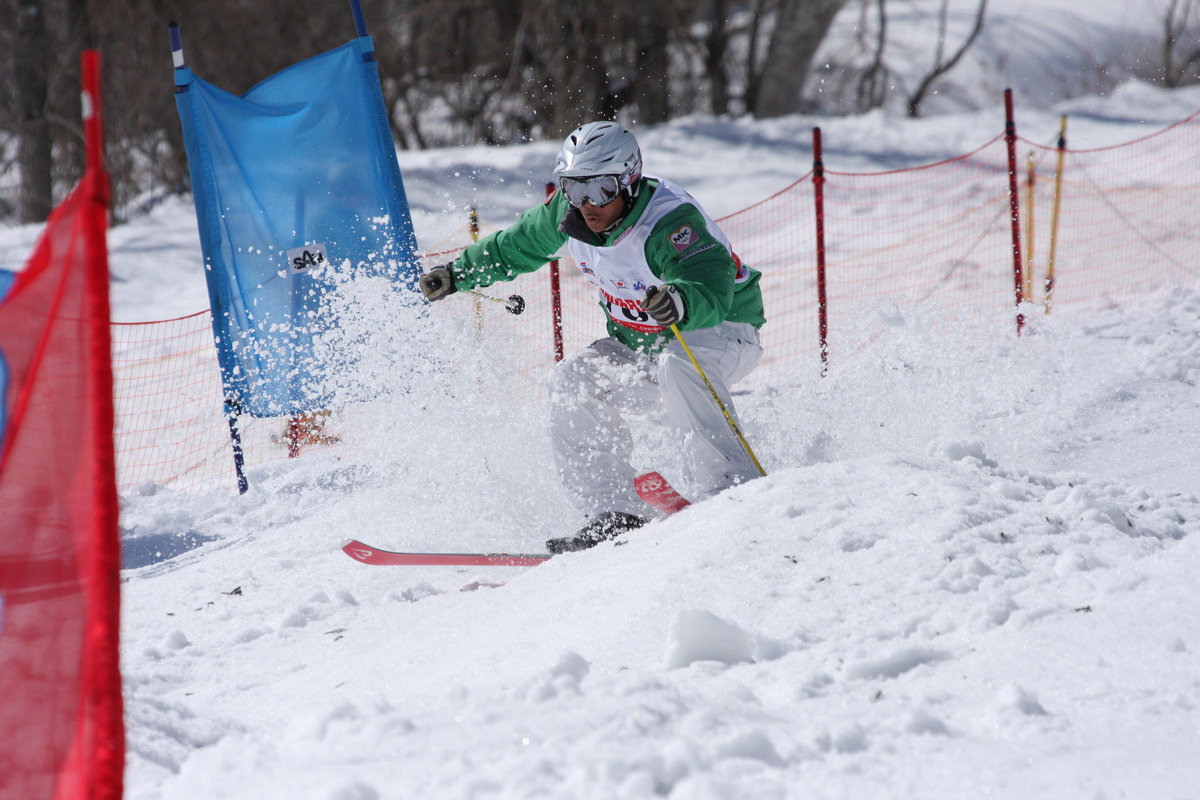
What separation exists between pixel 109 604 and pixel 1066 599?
2082 millimetres

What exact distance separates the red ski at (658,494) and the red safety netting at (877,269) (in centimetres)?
132

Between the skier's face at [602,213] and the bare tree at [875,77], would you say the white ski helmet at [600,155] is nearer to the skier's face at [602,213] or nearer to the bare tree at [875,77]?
the skier's face at [602,213]

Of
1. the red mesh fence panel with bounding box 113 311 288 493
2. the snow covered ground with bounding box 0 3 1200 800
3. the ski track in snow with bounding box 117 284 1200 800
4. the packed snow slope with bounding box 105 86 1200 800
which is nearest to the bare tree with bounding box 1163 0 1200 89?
the snow covered ground with bounding box 0 3 1200 800

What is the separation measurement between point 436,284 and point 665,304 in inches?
55.2

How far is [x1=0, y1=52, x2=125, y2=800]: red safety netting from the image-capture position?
4.45 ft

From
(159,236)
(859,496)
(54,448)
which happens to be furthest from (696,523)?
(159,236)

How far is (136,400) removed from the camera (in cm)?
806

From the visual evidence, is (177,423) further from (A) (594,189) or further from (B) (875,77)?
(B) (875,77)

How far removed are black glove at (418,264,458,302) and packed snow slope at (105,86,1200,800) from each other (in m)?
0.60

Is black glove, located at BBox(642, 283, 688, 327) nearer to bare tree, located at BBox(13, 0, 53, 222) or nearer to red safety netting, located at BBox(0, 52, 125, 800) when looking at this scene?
red safety netting, located at BBox(0, 52, 125, 800)

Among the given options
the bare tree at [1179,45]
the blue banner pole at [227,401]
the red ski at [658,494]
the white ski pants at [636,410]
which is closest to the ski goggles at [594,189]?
the white ski pants at [636,410]

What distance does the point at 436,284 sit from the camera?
14.6 ft

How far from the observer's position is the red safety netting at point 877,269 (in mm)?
7211

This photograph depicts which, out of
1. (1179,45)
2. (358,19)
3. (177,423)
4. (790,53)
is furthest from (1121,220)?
(1179,45)
